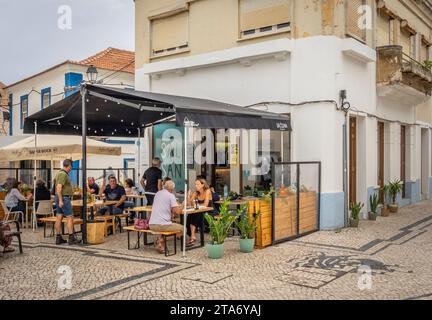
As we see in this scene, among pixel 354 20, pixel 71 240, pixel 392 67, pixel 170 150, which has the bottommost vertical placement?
pixel 71 240

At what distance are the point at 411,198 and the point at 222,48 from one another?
376 inches

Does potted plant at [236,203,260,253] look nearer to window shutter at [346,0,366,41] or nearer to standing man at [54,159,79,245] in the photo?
standing man at [54,159,79,245]

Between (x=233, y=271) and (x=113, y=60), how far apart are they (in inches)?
785

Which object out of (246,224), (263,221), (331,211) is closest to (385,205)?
(331,211)

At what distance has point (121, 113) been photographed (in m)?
12.4

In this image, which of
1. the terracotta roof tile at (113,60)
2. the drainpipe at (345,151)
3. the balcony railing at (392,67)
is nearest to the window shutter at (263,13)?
the drainpipe at (345,151)

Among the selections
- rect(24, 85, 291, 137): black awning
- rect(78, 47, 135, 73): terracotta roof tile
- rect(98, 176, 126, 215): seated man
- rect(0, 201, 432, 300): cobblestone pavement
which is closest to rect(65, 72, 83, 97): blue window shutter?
rect(78, 47, 135, 73): terracotta roof tile

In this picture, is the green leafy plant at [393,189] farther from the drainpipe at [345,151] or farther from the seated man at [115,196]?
the seated man at [115,196]

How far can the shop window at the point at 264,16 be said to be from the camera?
1264cm

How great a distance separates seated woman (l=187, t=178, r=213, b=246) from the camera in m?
9.98

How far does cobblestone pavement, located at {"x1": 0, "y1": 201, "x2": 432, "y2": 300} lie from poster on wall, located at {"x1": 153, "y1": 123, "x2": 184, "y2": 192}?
15.4 feet

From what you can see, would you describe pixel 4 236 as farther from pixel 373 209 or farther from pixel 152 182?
pixel 373 209

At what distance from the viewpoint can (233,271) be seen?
25.3 ft
